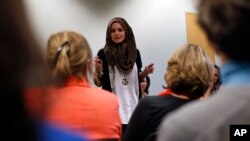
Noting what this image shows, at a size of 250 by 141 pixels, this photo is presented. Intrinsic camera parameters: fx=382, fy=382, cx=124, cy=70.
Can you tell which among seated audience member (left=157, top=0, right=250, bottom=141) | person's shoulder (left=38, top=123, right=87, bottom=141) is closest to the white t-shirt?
person's shoulder (left=38, top=123, right=87, bottom=141)

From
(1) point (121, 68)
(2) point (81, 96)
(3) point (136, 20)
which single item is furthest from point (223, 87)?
(3) point (136, 20)

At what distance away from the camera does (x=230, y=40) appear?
722 mm

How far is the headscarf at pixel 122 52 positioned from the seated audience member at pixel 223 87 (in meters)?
2.61

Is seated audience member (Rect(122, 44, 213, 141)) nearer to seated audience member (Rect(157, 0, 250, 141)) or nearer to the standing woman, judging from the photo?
seated audience member (Rect(157, 0, 250, 141))

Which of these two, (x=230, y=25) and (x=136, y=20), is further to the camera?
(x=136, y=20)

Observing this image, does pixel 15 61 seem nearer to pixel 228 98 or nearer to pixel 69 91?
pixel 228 98

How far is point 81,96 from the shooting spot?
160 cm

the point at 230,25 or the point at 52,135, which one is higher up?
the point at 230,25

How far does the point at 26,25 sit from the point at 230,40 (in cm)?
39

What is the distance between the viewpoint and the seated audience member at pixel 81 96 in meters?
1.56

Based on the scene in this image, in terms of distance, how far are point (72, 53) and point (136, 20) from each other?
9.08ft

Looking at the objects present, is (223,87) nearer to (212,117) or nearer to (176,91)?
(212,117)

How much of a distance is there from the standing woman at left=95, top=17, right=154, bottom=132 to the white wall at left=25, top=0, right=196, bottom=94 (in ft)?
2.09

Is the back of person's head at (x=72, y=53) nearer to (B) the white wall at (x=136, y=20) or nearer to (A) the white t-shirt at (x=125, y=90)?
(A) the white t-shirt at (x=125, y=90)
